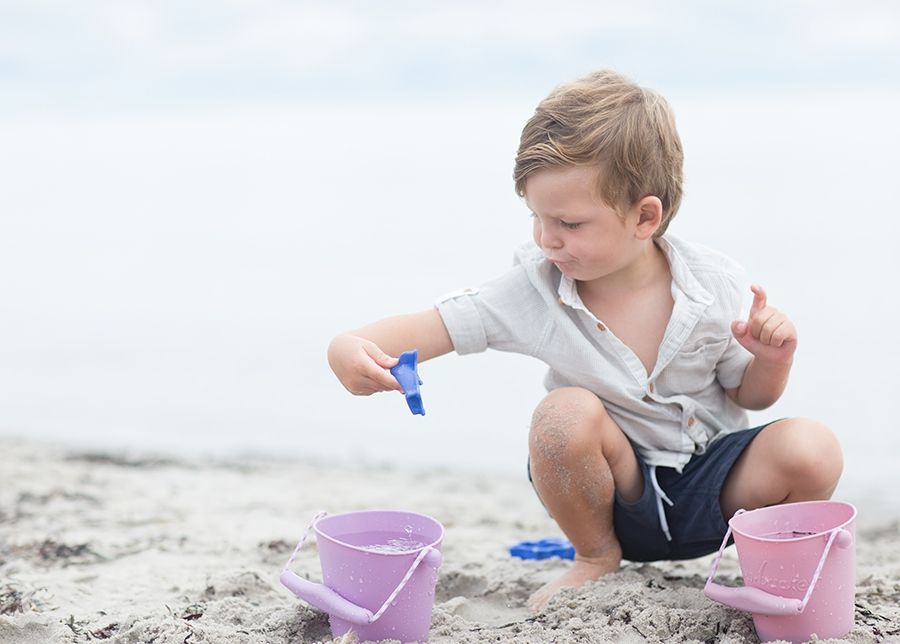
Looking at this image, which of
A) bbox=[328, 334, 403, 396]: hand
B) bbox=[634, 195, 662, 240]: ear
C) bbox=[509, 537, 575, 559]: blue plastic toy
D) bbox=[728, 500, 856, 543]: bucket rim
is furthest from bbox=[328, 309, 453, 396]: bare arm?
bbox=[509, 537, 575, 559]: blue plastic toy

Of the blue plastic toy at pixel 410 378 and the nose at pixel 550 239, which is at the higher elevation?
the nose at pixel 550 239

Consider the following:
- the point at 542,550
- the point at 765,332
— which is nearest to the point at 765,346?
the point at 765,332

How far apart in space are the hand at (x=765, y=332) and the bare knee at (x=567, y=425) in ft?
1.04

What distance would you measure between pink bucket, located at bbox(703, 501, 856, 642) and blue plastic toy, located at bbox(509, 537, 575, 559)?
905 mm

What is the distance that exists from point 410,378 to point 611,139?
0.60 m

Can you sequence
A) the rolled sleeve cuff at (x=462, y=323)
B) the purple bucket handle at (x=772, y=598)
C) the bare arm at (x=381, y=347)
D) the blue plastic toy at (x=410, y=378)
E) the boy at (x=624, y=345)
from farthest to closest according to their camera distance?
the rolled sleeve cuff at (x=462, y=323)
the boy at (x=624, y=345)
the bare arm at (x=381, y=347)
the blue plastic toy at (x=410, y=378)
the purple bucket handle at (x=772, y=598)

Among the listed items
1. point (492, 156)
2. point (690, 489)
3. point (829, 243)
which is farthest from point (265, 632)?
point (492, 156)

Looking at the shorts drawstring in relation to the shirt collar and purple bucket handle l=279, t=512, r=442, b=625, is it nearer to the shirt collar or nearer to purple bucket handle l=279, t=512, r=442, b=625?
the shirt collar

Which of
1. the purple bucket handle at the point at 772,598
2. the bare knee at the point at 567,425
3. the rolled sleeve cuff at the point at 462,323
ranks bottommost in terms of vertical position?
the purple bucket handle at the point at 772,598

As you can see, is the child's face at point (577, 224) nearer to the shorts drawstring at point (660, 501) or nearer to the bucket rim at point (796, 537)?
the shorts drawstring at point (660, 501)

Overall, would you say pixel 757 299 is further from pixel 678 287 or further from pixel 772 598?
pixel 772 598

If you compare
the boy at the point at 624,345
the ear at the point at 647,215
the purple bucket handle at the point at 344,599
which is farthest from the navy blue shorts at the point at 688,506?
the purple bucket handle at the point at 344,599

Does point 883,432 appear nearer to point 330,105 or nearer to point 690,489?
point 690,489

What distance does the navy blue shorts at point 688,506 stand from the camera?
2225mm
